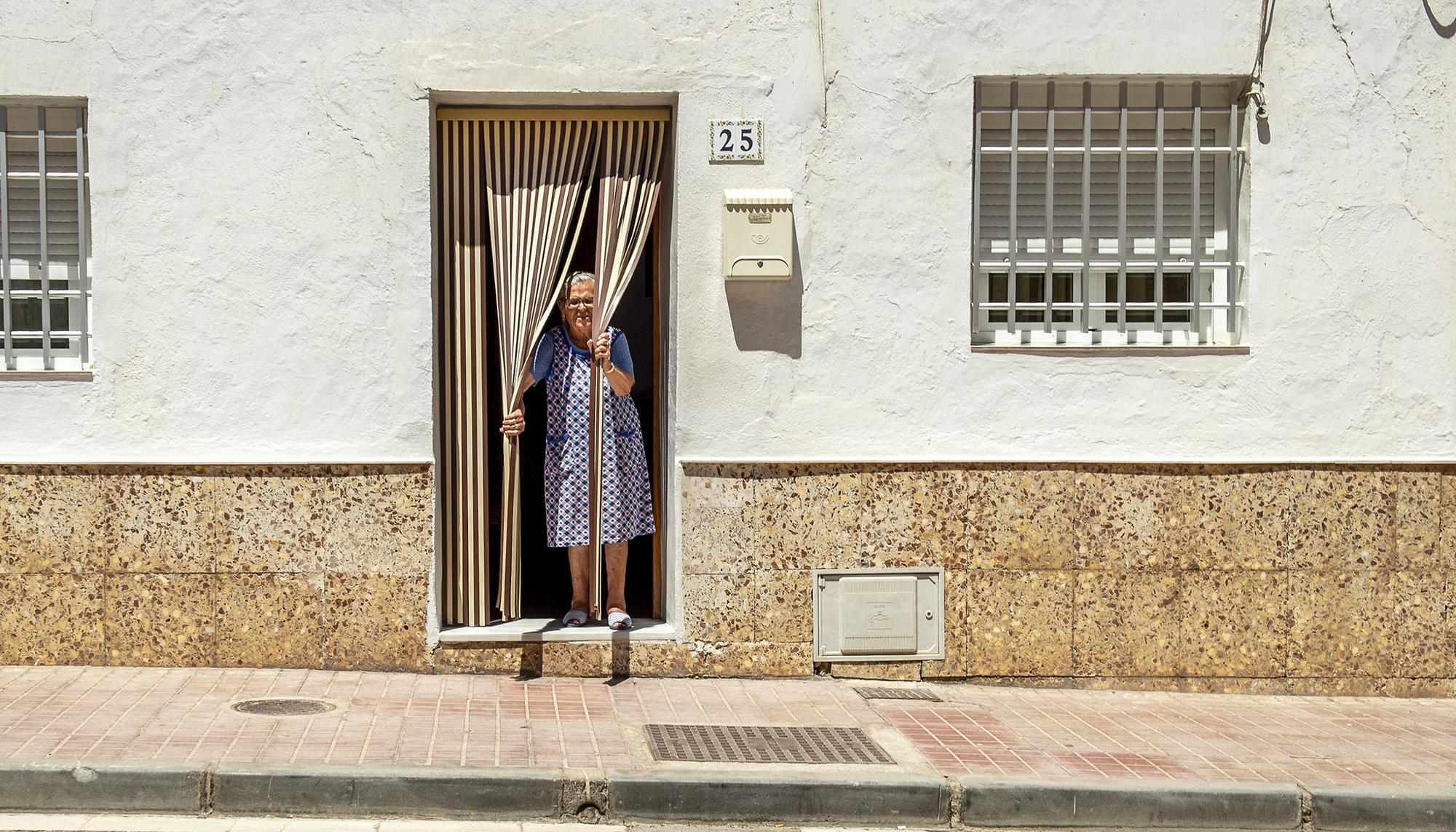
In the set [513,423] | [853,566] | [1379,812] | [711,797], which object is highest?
[513,423]

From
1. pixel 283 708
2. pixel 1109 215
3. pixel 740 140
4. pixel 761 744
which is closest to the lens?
pixel 761 744

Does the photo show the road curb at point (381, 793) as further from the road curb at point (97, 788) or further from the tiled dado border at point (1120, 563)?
the tiled dado border at point (1120, 563)

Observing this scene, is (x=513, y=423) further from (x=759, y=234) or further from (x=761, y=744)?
(x=761, y=744)

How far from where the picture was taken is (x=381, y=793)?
570 cm

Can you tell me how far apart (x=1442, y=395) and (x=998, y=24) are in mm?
3043

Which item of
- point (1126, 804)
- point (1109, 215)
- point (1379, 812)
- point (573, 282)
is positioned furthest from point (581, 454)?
point (1379, 812)

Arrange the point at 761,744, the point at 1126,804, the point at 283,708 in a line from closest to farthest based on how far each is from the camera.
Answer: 1. the point at 1126,804
2. the point at 761,744
3. the point at 283,708

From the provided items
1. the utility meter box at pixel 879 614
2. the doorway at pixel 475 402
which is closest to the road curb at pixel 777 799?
the utility meter box at pixel 879 614

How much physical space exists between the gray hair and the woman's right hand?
64cm

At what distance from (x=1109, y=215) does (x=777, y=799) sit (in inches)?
150

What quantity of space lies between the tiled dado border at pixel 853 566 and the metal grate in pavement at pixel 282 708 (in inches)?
24.8

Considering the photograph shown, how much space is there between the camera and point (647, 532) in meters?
7.94

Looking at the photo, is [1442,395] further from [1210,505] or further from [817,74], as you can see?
[817,74]

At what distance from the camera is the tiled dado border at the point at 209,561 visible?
24.4ft
